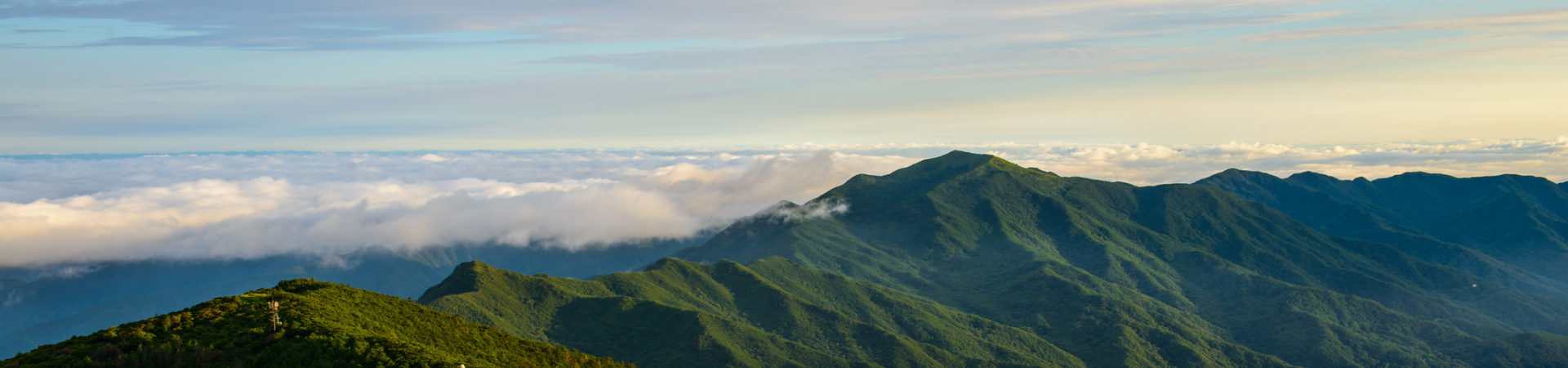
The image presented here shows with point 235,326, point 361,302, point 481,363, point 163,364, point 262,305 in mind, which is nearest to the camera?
point 163,364

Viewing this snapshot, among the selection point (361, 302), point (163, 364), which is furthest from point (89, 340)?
point (361, 302)

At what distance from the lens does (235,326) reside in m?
77.5

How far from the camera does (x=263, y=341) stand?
7506 centimetres

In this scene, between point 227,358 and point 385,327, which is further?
point 385,327

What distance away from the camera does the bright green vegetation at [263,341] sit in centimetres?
7031

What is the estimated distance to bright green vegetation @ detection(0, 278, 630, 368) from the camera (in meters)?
70.3

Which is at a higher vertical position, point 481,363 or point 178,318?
point 178,318

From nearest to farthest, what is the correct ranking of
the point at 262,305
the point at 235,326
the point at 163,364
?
1. the point at 163,364
2. the point at 235,326
3. the point at 262,305

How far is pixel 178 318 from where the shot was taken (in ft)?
255

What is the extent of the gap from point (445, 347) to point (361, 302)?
43.4 ft

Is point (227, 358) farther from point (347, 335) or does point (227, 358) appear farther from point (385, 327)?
point (385, 327)

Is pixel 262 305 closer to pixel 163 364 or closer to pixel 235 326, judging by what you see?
pixel 235 326

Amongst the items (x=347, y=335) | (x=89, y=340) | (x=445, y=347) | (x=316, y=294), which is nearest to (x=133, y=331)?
(x=89, y=340)

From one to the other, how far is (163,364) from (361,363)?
1431cm
